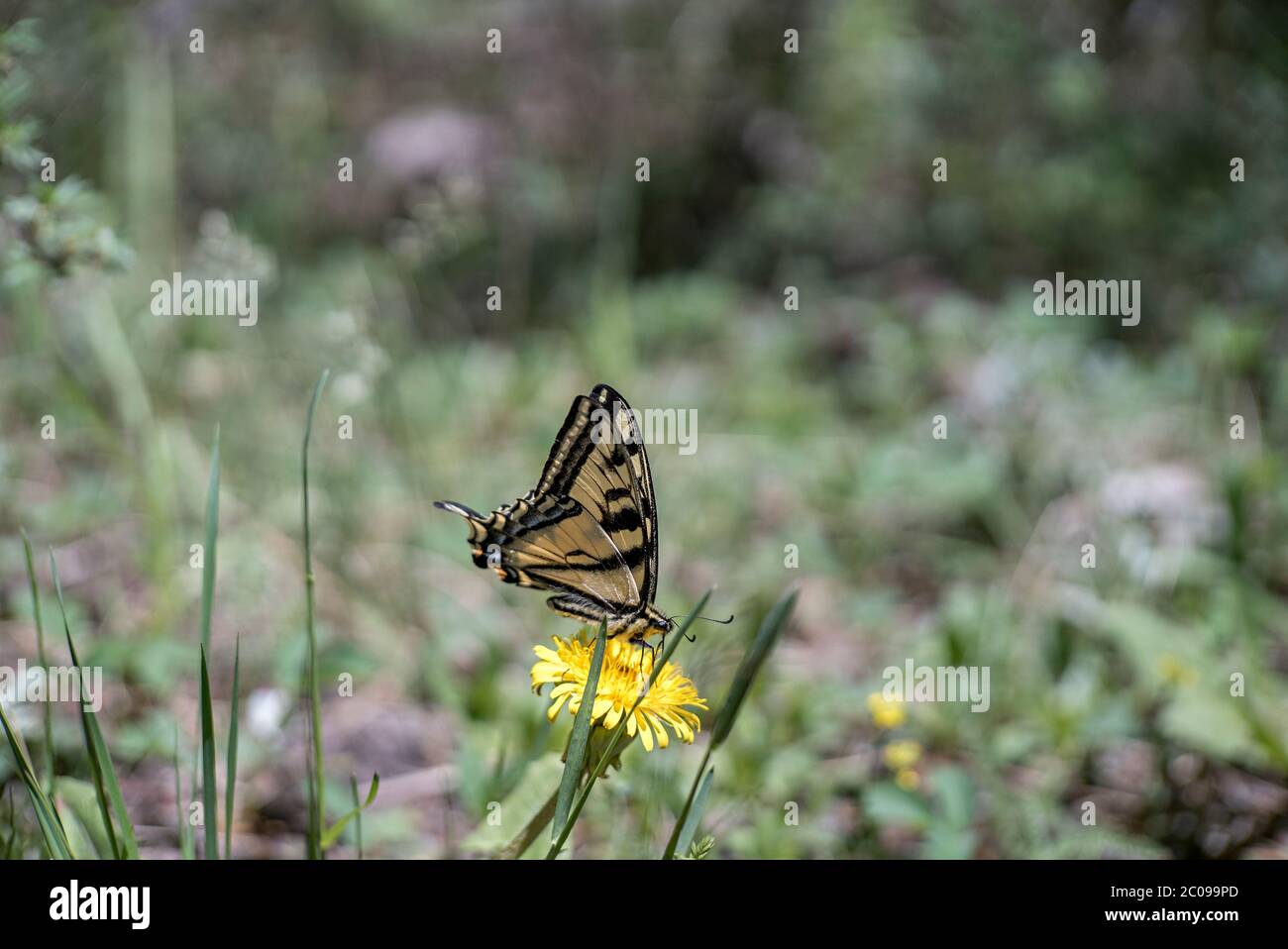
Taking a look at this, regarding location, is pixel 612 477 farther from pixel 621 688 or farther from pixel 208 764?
pixel 208 764

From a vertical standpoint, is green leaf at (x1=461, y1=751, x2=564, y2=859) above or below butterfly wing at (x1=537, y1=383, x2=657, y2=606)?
below

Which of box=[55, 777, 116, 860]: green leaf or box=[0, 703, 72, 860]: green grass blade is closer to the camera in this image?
box=[0, 703, 72, 860]: green grass blade

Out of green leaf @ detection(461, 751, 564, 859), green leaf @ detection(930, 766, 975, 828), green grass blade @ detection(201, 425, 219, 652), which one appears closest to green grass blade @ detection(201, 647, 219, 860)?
green grass blade @ detection(201, 425, 219, 652)

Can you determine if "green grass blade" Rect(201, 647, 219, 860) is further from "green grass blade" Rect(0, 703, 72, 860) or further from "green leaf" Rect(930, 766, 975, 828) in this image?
"green leaf" Rect(930, 766, 975, 828)

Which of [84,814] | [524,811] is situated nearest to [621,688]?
[524,811]

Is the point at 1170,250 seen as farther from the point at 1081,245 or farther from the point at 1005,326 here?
the point at 1005,326

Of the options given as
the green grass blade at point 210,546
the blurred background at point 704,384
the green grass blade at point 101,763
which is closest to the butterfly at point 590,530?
the blurred background at point 704,384
